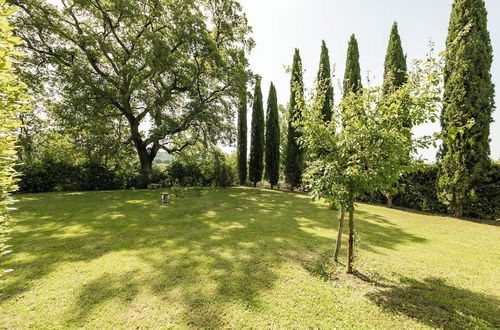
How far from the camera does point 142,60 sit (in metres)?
13.1

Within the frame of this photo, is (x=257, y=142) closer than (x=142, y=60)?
No

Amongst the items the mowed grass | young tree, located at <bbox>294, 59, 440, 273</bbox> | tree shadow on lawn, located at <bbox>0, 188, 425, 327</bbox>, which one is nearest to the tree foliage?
tree shadow on lawn, located at <bbox>0, 188, 425, 327</bbox>

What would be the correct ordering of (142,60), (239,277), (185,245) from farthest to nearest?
1. (142,60)
2. (185,245)
3. (239,277)

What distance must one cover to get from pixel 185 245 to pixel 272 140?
14628 mm

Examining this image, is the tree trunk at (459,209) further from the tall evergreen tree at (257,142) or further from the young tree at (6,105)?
the young tree at (6,105)

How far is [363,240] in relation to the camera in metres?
5.85

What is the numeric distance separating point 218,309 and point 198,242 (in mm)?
2554

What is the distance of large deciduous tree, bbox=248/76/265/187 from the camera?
62.2 feet

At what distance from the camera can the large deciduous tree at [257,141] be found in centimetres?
1897

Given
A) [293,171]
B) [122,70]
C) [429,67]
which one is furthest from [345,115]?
[122,70]

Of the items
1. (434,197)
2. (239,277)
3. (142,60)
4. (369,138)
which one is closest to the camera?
(369,138)

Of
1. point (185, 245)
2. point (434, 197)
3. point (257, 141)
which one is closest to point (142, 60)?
point (257, 141)

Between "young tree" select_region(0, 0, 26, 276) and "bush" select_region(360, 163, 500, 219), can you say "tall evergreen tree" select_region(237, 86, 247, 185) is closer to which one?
"bush" select_region(360, 163, 500, 219)

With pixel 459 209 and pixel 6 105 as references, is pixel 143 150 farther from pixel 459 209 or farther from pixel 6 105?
pixel 459 209
